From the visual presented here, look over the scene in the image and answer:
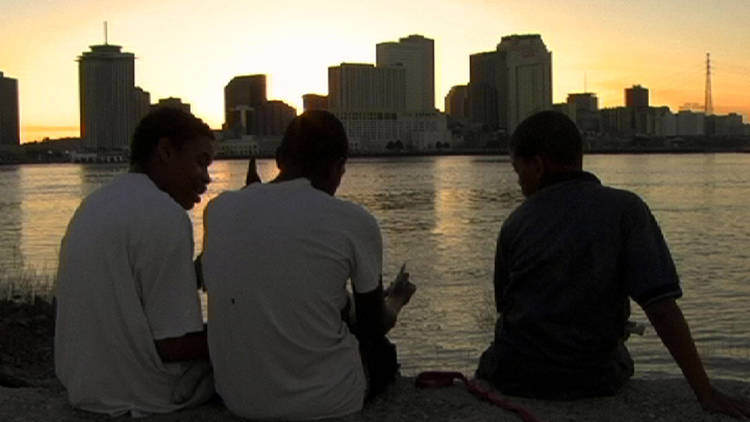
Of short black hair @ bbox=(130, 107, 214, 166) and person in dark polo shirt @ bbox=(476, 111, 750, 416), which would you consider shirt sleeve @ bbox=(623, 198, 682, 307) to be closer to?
Answer: person in dark polo shirt @ bbox=(476, 111, 750, 416)

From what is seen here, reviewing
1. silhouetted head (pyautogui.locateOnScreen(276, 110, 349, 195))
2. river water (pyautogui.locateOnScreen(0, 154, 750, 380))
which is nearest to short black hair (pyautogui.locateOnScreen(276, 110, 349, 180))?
silhouetted head (pyautogui.locateOnScreen(276, 110, 349, 195))

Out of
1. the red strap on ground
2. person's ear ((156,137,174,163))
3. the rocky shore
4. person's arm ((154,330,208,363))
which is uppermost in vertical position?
person's ear ((156,137,174,163))

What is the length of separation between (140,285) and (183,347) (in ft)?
1.16

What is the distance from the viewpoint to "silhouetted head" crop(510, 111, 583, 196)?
4.48 metres

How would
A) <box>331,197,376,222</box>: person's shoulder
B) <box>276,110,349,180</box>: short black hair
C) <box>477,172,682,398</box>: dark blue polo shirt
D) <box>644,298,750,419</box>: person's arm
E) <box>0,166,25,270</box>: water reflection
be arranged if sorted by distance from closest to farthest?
<box>331,197,376,222</box>: person's shoulder < <box>276,110,349,180</box>: short black hair < <box>644,298,750,419</box>: person's arm < <box>477,172,682,398</box>: dark blue polo shirt < <box>0,166,25,270</box>: water reflection

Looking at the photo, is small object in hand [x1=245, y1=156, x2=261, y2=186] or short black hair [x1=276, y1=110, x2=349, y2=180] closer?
short black hair [x1=276, y1=110, x2=349, y2=180]

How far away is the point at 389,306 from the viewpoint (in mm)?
4562

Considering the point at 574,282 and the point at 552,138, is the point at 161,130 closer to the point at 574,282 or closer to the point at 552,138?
the point at 552,138

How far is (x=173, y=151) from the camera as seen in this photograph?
436cm

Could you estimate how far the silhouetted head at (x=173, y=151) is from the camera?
434cm

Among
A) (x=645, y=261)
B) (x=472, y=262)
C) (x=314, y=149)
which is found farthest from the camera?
(x=472, y=262)

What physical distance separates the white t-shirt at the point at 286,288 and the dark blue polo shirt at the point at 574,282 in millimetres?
847

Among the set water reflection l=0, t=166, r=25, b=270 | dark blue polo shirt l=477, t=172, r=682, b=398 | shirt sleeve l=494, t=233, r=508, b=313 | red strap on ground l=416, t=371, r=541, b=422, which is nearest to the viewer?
dark blue polo shirt l=477, t=172, r=682, b=398

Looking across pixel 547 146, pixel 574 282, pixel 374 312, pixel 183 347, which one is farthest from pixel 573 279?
pixel 183 347
